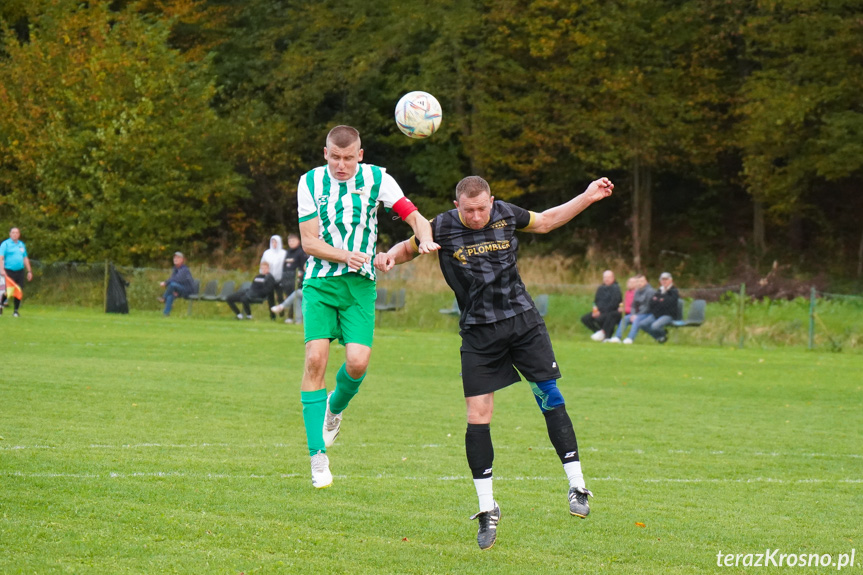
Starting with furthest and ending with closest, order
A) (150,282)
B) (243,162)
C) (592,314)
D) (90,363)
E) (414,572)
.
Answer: (243,162)
(150,282)
(592,314)
(90,363)
(414,572)

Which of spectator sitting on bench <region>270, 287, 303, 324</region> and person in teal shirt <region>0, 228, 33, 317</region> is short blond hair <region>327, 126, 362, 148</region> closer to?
spectator sitting on bench <region>270, 287, 303, 324</region>

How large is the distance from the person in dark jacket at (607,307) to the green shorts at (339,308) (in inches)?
679

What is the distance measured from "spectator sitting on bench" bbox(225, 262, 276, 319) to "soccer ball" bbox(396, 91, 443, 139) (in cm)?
1920

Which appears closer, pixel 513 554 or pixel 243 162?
pixel 513 554

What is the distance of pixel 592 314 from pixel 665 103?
14636mm

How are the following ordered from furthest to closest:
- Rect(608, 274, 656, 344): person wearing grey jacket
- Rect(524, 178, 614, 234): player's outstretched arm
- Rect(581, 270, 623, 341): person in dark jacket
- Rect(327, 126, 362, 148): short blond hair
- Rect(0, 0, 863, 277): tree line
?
Rect(0, 0, 863, 277): tree line, Rect(581, 270, 623, 341): person in dark jacket, Rect(608, 274, 656, 344): person wearing grey jacket, Rect(327, 126, 362, 148): short blond hair, Rect(524, 178, 614, 234): player's outstretched arm

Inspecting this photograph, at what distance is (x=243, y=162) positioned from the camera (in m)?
45.3

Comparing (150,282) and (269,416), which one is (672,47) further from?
(269,416)

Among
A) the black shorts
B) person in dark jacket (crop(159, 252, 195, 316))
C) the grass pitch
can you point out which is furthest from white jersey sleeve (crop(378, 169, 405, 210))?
person in dark jacket (crop(159, 252, 195, 316))

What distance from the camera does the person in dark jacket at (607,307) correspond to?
2447 centimetres

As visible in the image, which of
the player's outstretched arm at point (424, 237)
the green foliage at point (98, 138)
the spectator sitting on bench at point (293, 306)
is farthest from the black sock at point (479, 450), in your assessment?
the green foliage at point (98, 138)

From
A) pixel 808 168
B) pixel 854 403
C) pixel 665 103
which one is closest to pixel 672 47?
pixel 665 103

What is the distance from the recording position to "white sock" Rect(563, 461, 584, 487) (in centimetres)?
624

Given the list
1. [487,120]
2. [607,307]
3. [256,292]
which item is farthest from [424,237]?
[487,120]
